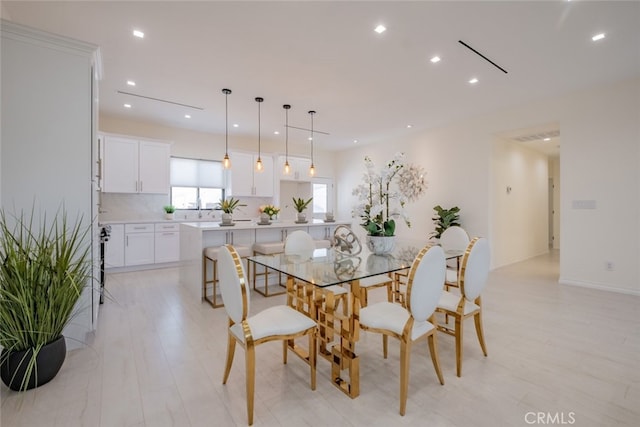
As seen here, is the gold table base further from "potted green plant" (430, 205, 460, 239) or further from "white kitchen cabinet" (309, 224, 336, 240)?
"potted green plant" (430, 205, 460, 239)

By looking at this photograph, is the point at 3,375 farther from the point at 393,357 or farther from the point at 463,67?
the point at 463,67

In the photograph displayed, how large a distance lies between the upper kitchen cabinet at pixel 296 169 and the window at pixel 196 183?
1406mm

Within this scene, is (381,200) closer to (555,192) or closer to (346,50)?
(346,50)

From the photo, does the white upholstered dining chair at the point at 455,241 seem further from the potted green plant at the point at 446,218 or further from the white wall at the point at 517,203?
the white wall at the point at 517,203

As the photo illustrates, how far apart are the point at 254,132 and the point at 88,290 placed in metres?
4.68

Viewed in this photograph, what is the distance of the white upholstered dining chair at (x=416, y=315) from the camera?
64.2 inches

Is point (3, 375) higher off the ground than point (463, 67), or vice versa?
point (463, 67)

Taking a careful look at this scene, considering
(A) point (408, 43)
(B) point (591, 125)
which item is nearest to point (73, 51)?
(A) point (408, 43)

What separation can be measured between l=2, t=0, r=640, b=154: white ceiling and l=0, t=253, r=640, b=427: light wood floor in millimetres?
2838

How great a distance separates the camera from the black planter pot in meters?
1.76

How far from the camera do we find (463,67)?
11.2 ft

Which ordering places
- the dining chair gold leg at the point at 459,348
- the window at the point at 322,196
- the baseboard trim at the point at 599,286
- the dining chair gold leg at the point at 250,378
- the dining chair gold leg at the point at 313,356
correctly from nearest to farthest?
1. the dining chair gold leg at the point at 250,378
2. the dining chair gold leg at the point at 313,356
3. the dining chair gold leg at the point at 459,348
4. the baseboard trim at the point at 599,286
5. the window at the point at 322,196

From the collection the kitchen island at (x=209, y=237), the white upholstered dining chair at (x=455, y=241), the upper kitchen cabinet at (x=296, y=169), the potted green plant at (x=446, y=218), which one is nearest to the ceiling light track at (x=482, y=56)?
the white upholstered dining chair at (x=455, y=241)

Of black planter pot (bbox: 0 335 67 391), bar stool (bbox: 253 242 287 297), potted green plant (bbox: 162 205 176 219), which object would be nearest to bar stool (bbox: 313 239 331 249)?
bar stool (bbox: 253 242 287 297)
